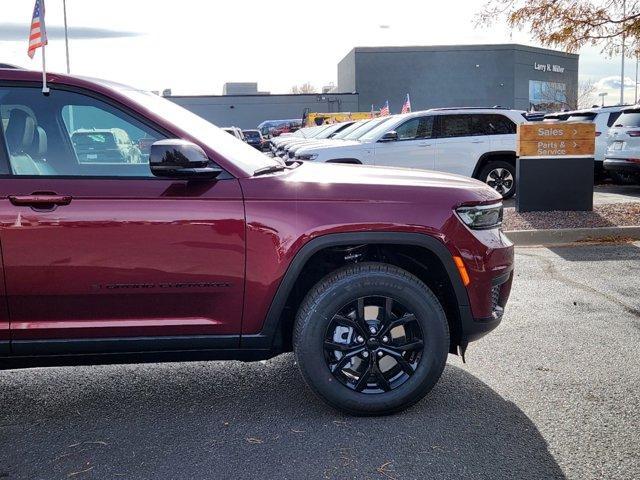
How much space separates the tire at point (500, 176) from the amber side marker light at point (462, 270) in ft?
34.9

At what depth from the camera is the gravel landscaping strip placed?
10359mm

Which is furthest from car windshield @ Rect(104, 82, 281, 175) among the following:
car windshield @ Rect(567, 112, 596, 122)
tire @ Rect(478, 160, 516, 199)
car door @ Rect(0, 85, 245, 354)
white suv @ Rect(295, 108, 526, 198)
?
car windshield @ Rect(567, 112, 596, 122)

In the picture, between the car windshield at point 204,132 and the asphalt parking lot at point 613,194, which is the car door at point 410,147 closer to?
the asphalt parking lot at point 613,194

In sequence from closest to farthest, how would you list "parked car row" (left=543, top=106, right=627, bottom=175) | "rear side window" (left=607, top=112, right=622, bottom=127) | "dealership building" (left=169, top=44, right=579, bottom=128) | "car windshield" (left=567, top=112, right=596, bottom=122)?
"parked car row" (left=543, top=106, right=627, bottom=175)
"rear side window" (left=607, top=112, right=622, bottom=127)
"car windshield" (left=567, top=112, right=596, bottom=122)
"dealership building" (left=169, top=44, right=579, bottom=128)

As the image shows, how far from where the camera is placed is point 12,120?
159 inches

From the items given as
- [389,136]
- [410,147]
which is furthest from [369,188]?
[410,147]

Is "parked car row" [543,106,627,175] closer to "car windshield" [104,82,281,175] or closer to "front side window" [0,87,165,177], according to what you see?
"car windshield" [104,82,281,175]

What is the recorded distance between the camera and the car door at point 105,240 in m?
3.87

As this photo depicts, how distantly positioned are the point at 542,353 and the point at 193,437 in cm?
256

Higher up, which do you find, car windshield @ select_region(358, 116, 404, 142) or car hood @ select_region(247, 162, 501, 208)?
car windshield @ select_region(358, 116, 404, 142)

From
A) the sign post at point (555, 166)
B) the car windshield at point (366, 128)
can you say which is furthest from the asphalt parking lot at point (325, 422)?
the car windshield at point (366, 128)

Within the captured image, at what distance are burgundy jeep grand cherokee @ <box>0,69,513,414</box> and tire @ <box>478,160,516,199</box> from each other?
1052 centimetres

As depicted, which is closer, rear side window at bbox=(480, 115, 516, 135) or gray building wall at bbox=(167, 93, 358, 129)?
rear side window at bbox=(480, 115, 516, 135)

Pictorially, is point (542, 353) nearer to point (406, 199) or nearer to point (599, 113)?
point (406, 199)
